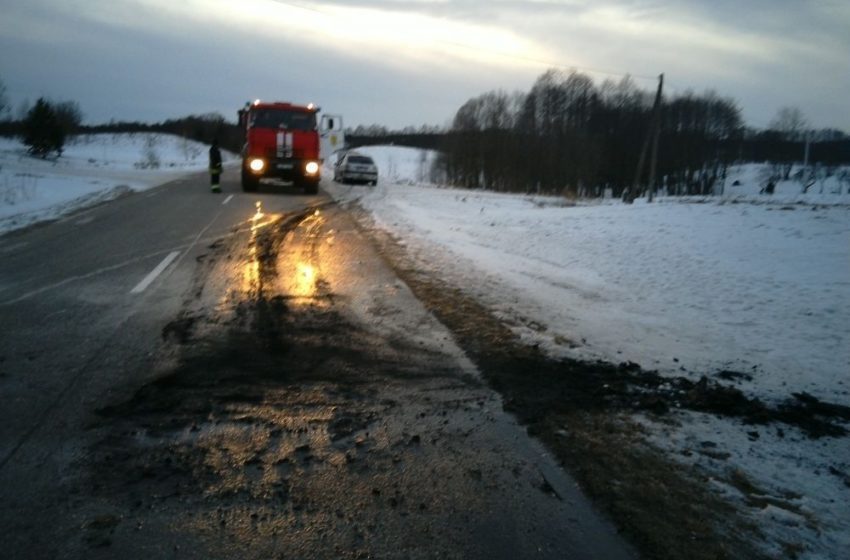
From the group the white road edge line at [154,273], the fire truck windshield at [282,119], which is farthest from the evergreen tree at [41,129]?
the white road edge line at [154,273]

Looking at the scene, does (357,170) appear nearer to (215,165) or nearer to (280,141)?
(215,165)

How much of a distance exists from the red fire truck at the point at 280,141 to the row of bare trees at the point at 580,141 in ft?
162

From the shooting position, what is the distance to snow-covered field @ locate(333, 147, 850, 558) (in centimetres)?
401

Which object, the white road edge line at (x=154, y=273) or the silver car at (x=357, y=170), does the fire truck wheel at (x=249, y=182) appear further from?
the white road edge line at (x=154, y=273)

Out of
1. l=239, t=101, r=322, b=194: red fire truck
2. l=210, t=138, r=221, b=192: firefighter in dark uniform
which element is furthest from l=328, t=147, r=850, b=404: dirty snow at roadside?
l=210, t=138, r=221, b=192: firefighter in dark uniform

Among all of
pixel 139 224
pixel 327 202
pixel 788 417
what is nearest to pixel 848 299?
pixel 788 417

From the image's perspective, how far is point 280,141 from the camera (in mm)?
22734

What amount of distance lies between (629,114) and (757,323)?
89.9 meters

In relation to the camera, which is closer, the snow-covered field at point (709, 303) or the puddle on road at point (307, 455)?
the puddle on road at point (307, 455)

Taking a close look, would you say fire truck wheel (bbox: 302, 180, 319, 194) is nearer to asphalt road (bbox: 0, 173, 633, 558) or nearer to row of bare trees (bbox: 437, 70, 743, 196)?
asphalt road (bbox: 0, 173, 633, 558)

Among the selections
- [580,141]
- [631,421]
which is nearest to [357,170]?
[631,421]

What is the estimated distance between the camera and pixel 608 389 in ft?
17.6

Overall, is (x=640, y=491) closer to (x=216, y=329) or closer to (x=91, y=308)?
(x=216, y=329)

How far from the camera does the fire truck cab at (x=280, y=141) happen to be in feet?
73.9
